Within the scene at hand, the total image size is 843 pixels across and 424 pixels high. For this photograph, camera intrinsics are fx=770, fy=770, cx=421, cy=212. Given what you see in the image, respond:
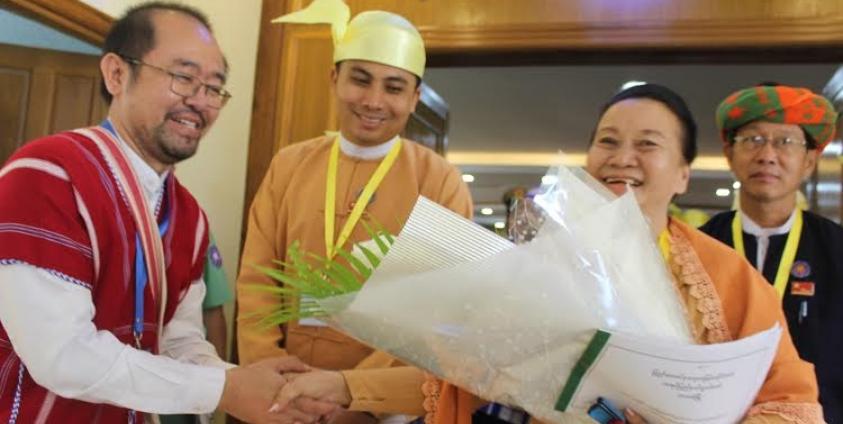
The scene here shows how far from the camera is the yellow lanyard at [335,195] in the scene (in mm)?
2000

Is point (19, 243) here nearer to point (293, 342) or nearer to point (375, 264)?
point (375, 264)

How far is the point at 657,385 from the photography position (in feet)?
2.98

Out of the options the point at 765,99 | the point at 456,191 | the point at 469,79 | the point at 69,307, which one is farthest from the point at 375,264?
the point at 469,79

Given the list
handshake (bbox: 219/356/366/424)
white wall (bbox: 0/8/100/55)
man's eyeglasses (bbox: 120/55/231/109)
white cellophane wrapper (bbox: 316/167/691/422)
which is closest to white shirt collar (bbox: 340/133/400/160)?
man's eyeglasses (bbox: 120/55/231/109)

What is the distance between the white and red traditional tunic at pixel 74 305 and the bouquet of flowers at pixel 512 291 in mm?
461

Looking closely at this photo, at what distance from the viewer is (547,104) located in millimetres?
6355

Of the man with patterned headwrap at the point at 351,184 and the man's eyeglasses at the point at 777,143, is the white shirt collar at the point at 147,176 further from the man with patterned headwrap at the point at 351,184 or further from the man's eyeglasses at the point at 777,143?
the man's eyeglasses at the point at 777,143

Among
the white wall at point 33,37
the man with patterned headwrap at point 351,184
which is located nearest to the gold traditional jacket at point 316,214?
the man with patterned headwrap at point 351,184

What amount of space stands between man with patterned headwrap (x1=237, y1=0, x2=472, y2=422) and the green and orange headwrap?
754 millimetres

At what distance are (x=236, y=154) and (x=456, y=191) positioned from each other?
1.44 meters

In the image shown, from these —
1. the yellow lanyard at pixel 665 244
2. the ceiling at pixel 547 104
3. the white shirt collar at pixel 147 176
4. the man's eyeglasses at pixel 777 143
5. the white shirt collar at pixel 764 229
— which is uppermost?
the ceiling at pixel 547 104

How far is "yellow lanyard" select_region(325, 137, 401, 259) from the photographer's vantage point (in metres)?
2.00

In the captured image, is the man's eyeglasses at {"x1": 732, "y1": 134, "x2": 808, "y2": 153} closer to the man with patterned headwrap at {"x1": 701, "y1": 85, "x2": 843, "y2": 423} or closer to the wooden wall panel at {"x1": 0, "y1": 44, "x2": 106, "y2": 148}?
the man with patterned headwrap at {"x1": 701, "y1": 85, "x2": 843, "y2": 423}

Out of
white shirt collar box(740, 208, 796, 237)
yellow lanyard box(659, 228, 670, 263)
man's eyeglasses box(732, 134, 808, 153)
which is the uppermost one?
man's eyeglasses box(732, 134, 808, 153)
